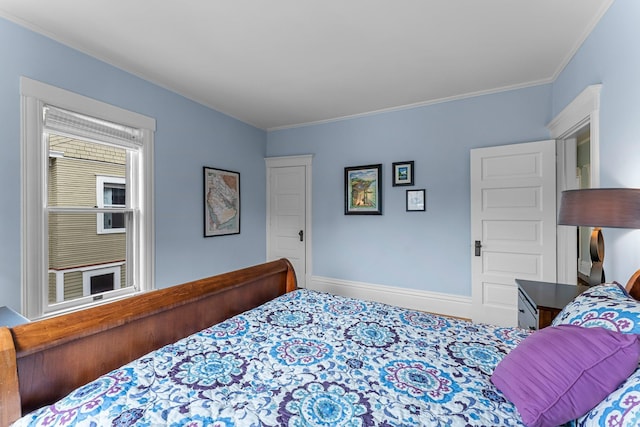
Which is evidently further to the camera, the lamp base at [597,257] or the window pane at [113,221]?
the window pane at [113,221]

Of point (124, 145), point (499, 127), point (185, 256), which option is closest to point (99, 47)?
point (124, 145)

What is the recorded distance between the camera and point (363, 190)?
3943 millimetres

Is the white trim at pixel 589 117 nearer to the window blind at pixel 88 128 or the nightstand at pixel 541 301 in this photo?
the nightstand at pixel 541 301

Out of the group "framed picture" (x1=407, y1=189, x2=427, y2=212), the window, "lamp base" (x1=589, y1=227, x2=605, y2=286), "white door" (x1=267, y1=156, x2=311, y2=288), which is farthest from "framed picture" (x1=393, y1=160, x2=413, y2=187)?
the window

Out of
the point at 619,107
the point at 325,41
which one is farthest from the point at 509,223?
the point at 325,41

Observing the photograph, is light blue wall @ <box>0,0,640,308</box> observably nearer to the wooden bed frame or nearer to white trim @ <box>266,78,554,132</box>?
white trim @ <box>266,78,554,132</box>

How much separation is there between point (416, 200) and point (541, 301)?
200 centimetres

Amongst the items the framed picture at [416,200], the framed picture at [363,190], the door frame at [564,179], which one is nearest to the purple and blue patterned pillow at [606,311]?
the door frame at [564,179]

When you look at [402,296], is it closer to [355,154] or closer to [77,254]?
[355,154]

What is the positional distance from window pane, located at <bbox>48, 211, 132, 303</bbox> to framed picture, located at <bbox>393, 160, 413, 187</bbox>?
3047 millimetres

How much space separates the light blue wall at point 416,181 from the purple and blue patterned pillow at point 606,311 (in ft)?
7.12

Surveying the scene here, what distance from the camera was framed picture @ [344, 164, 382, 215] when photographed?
3.85 meters

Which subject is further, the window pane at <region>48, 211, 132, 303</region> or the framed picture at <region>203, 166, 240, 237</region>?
the framed picture at <region>203, 166, 240, 237</region>

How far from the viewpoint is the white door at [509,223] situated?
2.91m
